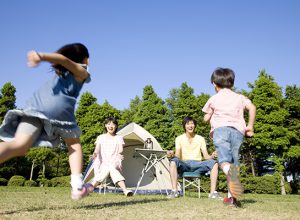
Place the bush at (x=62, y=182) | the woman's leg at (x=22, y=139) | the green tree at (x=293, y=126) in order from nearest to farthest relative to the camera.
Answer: the woman's leg at (x=22, y=139), the bush at (x=62, y=182), the green tree at (x=293, y=126)

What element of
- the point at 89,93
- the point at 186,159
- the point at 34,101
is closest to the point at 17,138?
the point at 34,101

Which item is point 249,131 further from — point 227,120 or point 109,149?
point 109,149

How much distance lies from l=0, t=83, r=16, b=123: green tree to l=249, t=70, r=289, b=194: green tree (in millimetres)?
15215

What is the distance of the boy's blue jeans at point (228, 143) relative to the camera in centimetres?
354

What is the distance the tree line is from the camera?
66.3 feet

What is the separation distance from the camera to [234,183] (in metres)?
3.15

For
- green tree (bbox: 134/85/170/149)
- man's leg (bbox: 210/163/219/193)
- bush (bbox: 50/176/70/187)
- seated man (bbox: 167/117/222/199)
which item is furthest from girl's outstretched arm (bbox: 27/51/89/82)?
green tree (bbox: 134/85/170/149)

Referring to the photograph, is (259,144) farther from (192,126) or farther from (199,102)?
(192,126)

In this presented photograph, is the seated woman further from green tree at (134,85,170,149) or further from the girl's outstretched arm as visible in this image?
green tree at (134,85,170,149)

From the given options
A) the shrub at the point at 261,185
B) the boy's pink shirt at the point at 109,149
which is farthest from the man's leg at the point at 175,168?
the shrub at the point at 261,185

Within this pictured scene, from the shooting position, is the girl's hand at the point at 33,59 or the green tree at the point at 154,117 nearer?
the girl's hand at the point at 33,59

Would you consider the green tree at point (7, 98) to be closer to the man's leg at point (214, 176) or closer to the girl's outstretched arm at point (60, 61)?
the man's leg at point (214, 176)

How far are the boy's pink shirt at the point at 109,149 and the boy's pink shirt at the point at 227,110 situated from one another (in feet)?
10.2

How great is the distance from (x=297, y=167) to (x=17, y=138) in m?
25.0
